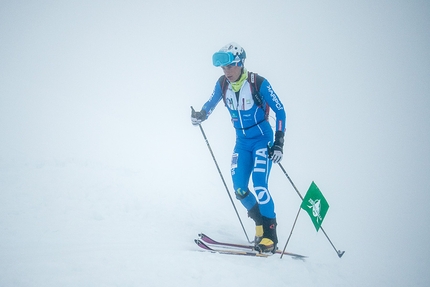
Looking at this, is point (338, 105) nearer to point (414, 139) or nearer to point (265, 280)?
point (414, 139)

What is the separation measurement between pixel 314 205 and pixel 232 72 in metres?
2.81

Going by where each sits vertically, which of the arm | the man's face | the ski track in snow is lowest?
the ski track in snow

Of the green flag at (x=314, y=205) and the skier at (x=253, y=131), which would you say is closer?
the skier at (x=253, y=131)

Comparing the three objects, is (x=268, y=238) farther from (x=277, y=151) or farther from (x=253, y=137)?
(x=253, y=137)

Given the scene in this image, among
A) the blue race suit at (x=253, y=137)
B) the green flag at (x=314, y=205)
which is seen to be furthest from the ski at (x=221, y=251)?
the green flag at (x=314, y=205)

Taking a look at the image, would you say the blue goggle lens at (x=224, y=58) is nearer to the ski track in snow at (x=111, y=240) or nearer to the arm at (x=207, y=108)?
the arm at (x=207, y=108)

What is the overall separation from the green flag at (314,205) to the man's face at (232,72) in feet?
7.80

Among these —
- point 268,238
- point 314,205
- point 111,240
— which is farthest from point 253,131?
point 111,240

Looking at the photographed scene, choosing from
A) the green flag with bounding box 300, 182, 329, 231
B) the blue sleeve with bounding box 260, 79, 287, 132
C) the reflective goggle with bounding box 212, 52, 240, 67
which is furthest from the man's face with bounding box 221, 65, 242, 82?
the green flag with bounding box 300, 182, 329, 231

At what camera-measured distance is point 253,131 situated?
4633 millimetres

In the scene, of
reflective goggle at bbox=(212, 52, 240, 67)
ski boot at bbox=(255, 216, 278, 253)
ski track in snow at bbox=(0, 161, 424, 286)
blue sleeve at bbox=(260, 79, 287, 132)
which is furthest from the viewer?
blue sleeve at bbox=(260, 79, 287, 132)

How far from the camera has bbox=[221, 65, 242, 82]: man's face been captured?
4250 mm

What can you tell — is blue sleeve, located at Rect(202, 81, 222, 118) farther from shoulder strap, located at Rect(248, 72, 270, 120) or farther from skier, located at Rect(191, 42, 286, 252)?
shoulder strap, located at Rect(248, 72, 270, 120)

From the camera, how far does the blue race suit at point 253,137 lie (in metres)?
4.34
